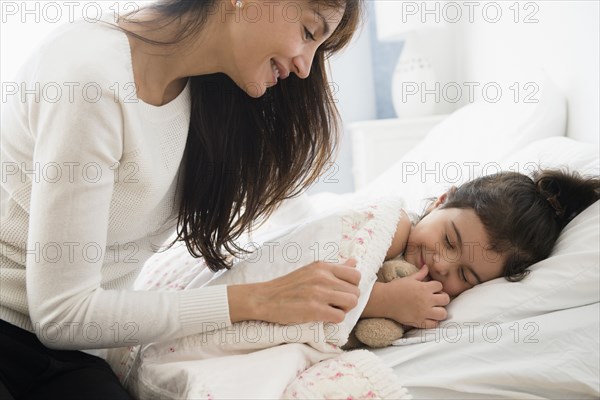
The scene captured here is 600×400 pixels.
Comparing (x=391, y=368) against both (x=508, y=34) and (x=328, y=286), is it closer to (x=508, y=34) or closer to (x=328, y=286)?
(x=328, y=286)

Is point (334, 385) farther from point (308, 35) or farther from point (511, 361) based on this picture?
point (308, 35)

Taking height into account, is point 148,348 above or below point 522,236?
below

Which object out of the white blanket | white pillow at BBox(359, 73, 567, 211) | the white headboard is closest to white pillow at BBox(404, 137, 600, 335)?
the white blanket

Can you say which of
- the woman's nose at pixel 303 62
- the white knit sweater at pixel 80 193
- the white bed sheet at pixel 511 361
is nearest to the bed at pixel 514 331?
the white bed sheet at pixel 511 361

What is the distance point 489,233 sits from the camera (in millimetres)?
1178

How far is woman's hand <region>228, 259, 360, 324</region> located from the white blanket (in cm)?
2

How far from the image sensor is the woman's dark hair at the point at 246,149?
1193 mm

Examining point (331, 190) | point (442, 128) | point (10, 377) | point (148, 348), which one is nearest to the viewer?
point (10, 377)

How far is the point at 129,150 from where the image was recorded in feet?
3.26

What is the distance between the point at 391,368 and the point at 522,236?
394 mm

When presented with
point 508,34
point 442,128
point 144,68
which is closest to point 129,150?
point 144,68

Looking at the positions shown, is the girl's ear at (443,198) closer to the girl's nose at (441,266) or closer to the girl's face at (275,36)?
the girl's nose at (441,266)

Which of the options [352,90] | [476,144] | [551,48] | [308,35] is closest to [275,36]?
[308,35]

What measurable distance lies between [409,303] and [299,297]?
217 millimetres
